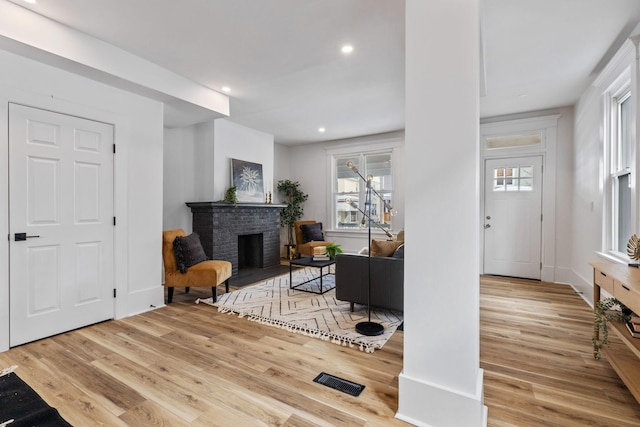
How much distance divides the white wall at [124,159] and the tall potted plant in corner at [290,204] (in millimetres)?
3464

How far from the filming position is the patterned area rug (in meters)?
2.71

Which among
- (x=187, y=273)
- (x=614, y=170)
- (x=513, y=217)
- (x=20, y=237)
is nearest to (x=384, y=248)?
(x=187, y=273)

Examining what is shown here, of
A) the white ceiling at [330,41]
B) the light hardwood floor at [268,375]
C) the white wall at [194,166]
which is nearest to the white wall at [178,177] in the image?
the white wall at [194,166]

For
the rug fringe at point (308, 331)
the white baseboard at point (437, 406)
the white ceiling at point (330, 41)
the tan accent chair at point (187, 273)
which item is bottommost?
the rug fringe at point (308, 331)

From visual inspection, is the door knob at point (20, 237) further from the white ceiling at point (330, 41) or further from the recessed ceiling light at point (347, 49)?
the recessed ceiling light at point (347, 49)

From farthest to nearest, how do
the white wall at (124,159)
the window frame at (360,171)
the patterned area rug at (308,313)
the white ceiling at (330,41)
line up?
1. the window frame at (360,171)
2. the patterned area rug at (308,313)
3. the white wall at (124,159)
4. the white ceiling at (330,41)

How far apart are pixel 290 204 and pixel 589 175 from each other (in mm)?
5157

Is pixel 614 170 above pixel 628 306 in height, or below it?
above

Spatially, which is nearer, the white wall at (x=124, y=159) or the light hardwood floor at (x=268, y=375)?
the light hardwood floor at (x=268, y=375)

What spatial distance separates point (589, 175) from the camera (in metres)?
3.75

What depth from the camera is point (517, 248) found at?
4.88m

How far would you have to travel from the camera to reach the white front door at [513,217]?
4.75 meters

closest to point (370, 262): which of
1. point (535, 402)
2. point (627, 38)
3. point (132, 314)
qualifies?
point (535, 402)

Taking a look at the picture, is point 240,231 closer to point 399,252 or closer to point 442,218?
point 399,252
